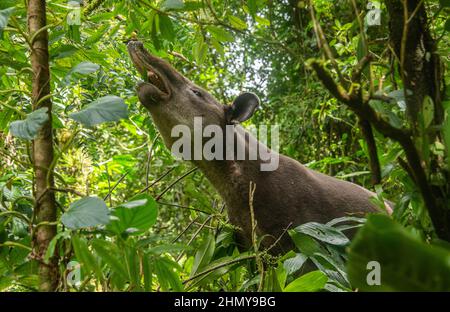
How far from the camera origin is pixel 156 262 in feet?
4.60

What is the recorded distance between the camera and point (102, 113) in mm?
1315

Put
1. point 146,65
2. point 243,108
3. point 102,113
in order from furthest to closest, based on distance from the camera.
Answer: point 243,108, point 146,65, point 102,113

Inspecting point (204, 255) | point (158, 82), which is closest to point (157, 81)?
point (158, 82)

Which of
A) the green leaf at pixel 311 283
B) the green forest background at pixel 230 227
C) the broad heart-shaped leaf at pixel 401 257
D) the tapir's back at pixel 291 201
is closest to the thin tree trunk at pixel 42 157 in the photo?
the green forest background at pixel 230 227

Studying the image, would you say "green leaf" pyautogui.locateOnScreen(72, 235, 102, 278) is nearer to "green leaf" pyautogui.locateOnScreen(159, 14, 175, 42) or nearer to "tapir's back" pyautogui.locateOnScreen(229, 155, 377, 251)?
"green leaf" pyautogui.locateOnScreen(159, 14, 175, 42)

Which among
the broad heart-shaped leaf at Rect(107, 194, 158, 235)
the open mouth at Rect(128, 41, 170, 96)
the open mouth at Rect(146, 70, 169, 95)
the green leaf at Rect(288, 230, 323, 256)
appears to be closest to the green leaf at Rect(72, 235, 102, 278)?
the broad heart-shaped leaf at Rect(107, 194, 158, 235)

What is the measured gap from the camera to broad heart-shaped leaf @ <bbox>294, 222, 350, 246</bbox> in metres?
1.99

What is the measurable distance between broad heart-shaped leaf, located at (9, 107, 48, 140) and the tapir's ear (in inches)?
86.2

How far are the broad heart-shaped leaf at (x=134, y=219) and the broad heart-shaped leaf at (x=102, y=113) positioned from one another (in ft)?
0.69

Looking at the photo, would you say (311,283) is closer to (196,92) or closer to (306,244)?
(306,244)

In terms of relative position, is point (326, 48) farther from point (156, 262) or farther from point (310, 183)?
point (310, 183)

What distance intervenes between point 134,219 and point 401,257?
80cm

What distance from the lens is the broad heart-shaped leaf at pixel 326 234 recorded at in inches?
78.2

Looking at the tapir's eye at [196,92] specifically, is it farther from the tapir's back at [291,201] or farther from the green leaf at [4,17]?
the green leaf at [4,17]
